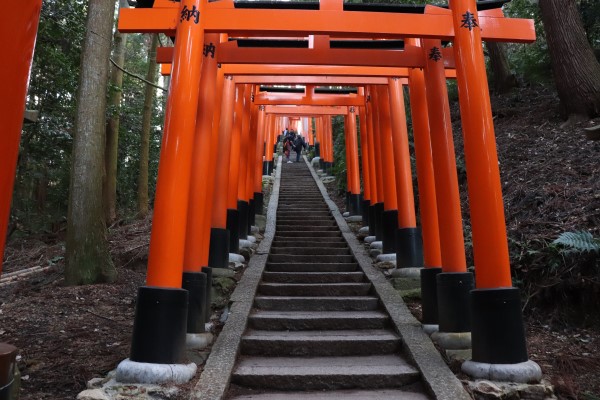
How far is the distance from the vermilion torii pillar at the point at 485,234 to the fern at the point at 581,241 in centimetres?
108

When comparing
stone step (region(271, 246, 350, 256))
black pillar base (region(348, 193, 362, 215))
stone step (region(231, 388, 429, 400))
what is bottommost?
stone step (region(231, 388, 429, 400))

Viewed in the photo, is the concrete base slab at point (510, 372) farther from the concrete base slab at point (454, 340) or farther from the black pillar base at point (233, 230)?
the black pillar base at point (233, 230)

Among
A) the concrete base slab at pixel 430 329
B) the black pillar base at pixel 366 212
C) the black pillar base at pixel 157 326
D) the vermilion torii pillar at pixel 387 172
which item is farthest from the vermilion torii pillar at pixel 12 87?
the black pillar base at pixel 366 212

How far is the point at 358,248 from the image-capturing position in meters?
8.39

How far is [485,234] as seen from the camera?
3.95 m

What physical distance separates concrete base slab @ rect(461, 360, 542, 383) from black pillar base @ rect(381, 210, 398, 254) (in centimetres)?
404

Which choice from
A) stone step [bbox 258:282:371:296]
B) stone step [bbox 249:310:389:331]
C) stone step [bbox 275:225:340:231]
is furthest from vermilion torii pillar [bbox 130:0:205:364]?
stone step [bbox 275:225:340:231]

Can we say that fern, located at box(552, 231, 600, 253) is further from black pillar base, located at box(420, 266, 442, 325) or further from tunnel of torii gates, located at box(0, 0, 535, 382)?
black pillar base, located at box(420, 266, 442, 325)

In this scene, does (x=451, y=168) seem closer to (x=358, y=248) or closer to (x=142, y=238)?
(x=358, y=248)

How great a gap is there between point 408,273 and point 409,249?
1.33ft

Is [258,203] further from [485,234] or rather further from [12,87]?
[12,87]

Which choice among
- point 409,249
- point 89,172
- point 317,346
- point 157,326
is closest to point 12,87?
point 157,326

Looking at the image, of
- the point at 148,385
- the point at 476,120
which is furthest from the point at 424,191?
the point at 148,385

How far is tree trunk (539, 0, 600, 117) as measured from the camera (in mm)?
8078
